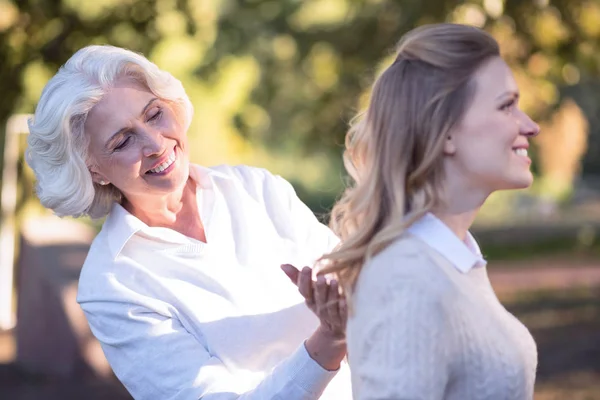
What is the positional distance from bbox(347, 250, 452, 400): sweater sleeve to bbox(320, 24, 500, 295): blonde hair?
0.37 ft

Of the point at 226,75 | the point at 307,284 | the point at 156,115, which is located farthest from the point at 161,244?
the point at 226,75

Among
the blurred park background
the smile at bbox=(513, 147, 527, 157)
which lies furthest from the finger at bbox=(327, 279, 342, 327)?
the blurred park background

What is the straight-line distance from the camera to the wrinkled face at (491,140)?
1.99 m

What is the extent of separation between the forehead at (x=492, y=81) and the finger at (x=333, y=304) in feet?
1.69

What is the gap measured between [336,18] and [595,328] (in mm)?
5036

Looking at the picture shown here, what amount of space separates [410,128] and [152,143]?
985mm

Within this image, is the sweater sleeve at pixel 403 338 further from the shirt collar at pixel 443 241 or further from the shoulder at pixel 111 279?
the shoulder at pixel 111 279

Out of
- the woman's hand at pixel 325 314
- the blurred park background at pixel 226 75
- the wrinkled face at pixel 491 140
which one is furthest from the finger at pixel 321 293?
the blurred park background at pixel 226 75

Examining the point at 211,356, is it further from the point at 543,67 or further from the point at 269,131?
the point at 269,131

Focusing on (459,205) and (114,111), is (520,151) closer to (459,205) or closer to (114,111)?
(459,205)

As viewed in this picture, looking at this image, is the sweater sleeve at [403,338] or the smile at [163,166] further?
the smile at [163,166]

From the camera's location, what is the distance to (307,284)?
2.29 metres

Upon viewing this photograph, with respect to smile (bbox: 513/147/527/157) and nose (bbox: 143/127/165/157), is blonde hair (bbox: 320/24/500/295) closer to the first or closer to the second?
smile (bbox: 513/147/527/157)

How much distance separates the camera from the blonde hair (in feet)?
6.53
